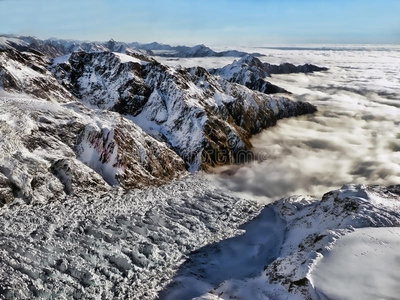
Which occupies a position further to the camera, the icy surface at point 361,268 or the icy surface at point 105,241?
the icy surface at point 105,241

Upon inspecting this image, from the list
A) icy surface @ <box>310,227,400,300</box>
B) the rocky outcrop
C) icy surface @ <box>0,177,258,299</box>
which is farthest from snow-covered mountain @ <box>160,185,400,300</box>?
the rocky outcrop

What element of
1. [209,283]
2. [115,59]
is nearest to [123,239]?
[209,283]

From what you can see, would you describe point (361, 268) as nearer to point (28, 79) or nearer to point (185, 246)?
point (185, 246)

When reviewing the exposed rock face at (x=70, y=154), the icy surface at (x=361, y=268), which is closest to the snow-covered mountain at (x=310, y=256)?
the icy surface at (x=361, y=268)

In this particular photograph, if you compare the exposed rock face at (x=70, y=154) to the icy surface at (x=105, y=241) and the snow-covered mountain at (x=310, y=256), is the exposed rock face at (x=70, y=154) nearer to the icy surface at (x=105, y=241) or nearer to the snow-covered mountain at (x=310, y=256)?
the icy surface at (x=105, y=241)

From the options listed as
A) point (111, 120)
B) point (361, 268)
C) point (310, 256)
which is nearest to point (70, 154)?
point (111, 120)

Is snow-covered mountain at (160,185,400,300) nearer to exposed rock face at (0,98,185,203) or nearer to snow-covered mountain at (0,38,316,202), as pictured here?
exposed rock face at (0,98,185,203)

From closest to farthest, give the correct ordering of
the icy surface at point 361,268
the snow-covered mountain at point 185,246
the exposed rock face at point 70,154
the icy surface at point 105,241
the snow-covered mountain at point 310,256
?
1. the icy surface at point 361,268
2. the snow-covered mountain at point 310,256
3. the snow-covered mountain at point 185,246
4. the icy surface at point 105,241
5. the exposed rock face at point 70,154

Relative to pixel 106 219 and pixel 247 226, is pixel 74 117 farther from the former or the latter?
pixel 247 226
